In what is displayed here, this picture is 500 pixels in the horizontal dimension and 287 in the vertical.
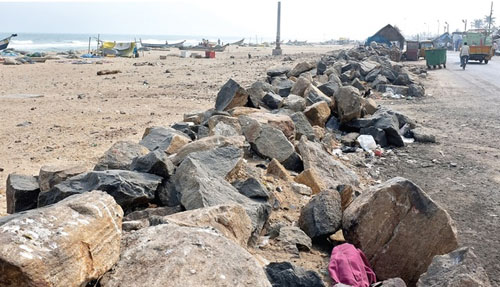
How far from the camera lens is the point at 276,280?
2.52m

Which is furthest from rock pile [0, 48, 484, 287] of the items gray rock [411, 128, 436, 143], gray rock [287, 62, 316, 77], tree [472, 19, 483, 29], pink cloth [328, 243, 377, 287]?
tree [472, 19, 483, 29]

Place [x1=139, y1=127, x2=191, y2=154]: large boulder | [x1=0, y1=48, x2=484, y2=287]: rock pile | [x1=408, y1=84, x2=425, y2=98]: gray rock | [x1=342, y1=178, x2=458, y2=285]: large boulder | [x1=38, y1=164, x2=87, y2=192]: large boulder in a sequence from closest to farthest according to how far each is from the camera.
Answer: [x1=0, y1=48, x2=484, y2=287]: rock pile → [x1=342, y1=178, x2=458, y2=285]: large boulder → [x1=38, y1=164, x2=87, y2=192]: large boulder → [x1=139, y1=127, x2=191, y2=154]: large boulder → [x1=408, y1=84, x2=425, y2=98]: gray rock

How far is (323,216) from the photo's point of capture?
11.9ft

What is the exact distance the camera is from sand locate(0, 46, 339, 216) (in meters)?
6.37

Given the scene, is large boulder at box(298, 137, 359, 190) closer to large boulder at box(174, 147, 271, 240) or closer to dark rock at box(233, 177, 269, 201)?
dark rock at box(233, 177, 269, 201)

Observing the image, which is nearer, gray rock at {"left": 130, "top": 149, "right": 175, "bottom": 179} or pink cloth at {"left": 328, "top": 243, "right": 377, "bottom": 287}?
pink cloth at {"left": 328, "top": 243, "right": 377, "bottom": 287}

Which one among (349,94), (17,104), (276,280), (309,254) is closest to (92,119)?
(17,104)

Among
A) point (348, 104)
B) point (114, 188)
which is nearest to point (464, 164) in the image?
point (348, 104)

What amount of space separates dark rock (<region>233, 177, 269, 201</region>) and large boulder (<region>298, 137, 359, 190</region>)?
1382mm

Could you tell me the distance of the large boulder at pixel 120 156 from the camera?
14.3 feet

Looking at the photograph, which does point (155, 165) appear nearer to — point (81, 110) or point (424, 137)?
point (424, 137)

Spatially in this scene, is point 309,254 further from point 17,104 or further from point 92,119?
point 17,104

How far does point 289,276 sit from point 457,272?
97 centimetres

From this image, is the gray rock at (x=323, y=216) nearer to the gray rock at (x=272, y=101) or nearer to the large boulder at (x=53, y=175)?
the large boulder at (x=53, y=175)
